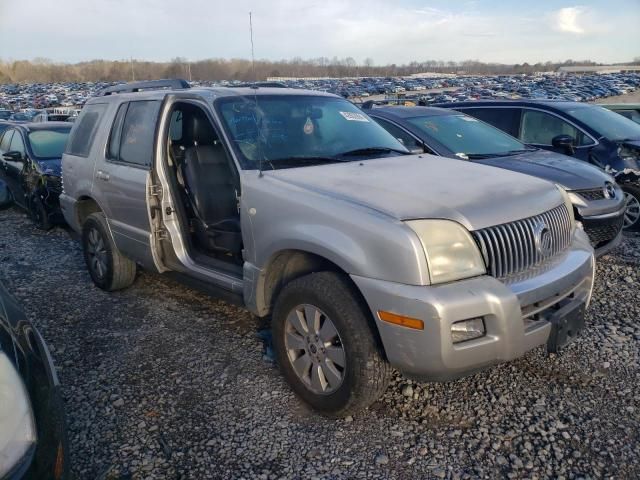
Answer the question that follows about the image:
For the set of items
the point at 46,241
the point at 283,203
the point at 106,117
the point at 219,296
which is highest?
the point at 106,117

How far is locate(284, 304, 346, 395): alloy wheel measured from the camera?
2.96m

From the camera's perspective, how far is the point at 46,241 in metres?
7.37

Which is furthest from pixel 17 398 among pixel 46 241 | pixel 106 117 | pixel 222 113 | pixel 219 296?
pixel 46 241

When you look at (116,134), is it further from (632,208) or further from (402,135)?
(632,208)

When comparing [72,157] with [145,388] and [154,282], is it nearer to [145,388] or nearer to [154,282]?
[154,282]

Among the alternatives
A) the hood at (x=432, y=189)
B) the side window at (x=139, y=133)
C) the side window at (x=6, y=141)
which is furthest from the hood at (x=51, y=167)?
the hood at (x=432, y=189)

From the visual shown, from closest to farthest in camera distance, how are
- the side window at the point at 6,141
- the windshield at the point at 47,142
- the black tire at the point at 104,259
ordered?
the black tire at the point at 104,259 → the windshield at the point at 47,142 → the side window at the point at 6,141

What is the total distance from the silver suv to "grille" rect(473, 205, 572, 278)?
1 cm

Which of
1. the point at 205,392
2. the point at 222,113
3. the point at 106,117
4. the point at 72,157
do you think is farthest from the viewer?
the point at 72,157

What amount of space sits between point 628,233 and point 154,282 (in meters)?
5.61

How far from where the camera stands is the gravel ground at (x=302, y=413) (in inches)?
107

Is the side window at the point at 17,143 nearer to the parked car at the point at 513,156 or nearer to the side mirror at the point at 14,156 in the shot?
the side mirror at the point at 14,156

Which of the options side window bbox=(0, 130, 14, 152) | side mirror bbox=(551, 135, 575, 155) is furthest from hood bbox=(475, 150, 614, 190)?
side window bbox=(0, 130, 14, 152)

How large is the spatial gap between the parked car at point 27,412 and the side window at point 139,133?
2.45 m
